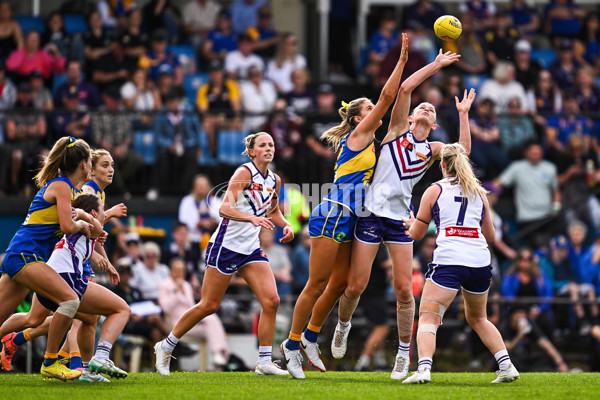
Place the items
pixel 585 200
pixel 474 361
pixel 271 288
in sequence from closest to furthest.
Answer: pixel 271 288 → pixel 474 361 → pixel 585 200

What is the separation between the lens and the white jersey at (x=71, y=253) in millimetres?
8258

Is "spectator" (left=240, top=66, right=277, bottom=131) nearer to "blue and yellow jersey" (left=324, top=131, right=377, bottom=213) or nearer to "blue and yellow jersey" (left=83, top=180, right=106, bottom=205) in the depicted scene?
"blue and yellow jersey" (left=83, top=180, right=106, bottom=205)

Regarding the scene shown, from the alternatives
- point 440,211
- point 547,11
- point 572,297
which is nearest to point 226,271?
point 440,211

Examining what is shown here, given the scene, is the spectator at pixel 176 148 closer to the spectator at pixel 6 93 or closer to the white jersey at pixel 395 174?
the spectator at pixel 6 93

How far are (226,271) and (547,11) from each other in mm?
13153

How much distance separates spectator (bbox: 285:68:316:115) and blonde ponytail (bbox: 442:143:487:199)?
823 centimetres

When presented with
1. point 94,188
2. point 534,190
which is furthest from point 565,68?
point 94,188

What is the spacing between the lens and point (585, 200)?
15.9 m

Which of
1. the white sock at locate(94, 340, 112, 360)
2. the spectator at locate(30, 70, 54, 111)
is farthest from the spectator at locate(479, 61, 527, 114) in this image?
the white sock at locate(94, 340, 112, 360)

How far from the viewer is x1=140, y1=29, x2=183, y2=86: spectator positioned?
1669 cm

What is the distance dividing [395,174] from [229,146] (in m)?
7.08

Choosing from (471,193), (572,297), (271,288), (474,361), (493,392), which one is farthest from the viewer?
(572,297)

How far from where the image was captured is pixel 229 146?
15.4m

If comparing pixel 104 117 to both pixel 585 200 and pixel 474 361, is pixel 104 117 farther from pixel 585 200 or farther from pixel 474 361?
pixel 585 200
